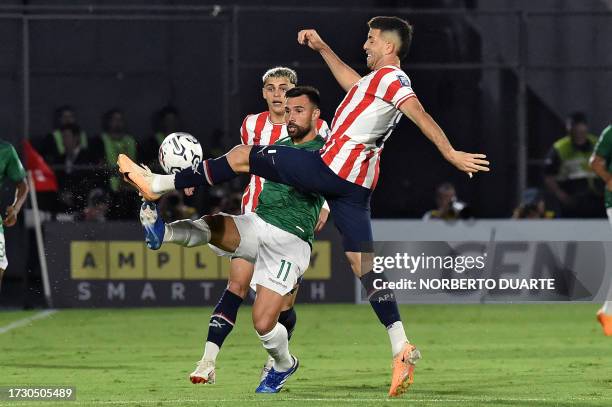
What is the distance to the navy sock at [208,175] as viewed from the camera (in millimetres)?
9508

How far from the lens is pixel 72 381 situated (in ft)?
36.2

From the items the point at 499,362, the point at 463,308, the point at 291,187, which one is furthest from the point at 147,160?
the point at 291,187

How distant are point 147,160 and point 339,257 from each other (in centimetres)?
266

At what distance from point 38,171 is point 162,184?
936 cm

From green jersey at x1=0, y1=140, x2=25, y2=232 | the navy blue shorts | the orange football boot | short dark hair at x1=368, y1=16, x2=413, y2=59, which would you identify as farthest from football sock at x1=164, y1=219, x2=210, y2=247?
green jersey at x1=0, y1=140, x2=25, y2=232

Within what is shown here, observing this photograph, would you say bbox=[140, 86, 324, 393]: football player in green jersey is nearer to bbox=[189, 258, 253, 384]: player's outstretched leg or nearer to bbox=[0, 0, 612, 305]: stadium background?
bbox=[189, 258, 253, 384]: player's outstretched leg

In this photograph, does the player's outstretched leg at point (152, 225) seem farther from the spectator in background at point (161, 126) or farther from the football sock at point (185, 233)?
the spectator in background at point (161, 126)

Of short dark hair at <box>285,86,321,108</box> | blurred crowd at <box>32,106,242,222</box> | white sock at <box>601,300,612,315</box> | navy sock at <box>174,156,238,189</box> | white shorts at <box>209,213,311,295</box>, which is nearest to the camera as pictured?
navy sock at <box>174,156,238,189</box>

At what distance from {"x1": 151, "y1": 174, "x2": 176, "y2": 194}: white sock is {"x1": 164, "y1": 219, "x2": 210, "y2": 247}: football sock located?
0.94ft

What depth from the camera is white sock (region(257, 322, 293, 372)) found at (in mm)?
9930

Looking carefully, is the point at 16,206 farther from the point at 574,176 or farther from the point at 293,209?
the point at 574,176

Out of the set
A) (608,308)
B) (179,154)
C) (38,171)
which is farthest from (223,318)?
(38,171)

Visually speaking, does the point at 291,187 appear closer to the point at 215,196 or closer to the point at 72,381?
the point at 72,381

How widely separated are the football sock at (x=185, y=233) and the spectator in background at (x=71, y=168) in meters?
9.12
